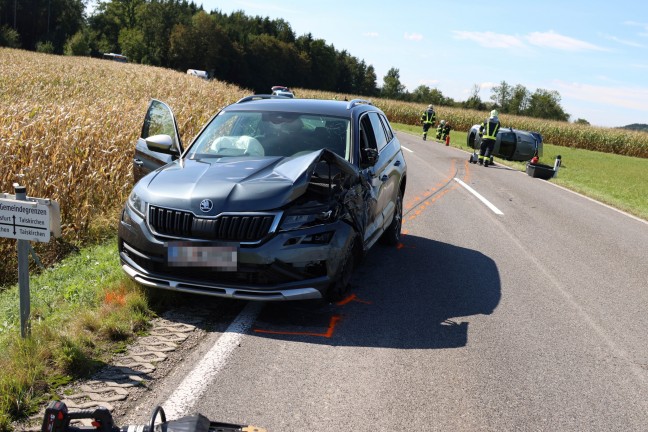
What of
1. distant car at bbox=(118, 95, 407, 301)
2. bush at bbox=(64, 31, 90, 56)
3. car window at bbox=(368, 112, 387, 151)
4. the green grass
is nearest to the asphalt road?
distant car at bbox=(118, 95, 407, 301)

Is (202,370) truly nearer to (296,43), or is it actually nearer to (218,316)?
(218,316)

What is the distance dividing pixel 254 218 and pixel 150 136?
109 inches

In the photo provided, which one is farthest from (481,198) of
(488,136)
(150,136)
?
(150,136)

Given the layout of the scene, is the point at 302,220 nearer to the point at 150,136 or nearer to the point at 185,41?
the point at 150,136

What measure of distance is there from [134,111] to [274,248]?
8.80 meters

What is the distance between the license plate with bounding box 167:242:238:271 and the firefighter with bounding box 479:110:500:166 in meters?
18.0

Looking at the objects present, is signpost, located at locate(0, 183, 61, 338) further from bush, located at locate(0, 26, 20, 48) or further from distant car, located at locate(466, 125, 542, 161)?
bush, located at locate(0, 26, 20, 48)

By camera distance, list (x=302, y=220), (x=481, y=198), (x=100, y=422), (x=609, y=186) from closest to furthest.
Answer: (x=100, y=422), (x=302, y=220), (x=481, y=198), (x=609, y=186)

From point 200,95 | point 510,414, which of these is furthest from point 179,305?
point 200,95

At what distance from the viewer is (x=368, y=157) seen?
6.28 metres

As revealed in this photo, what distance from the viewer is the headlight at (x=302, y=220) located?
484cm

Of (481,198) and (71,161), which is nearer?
(71,161)

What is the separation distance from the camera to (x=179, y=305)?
5277 mm

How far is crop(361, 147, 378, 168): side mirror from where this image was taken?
6.27 m
